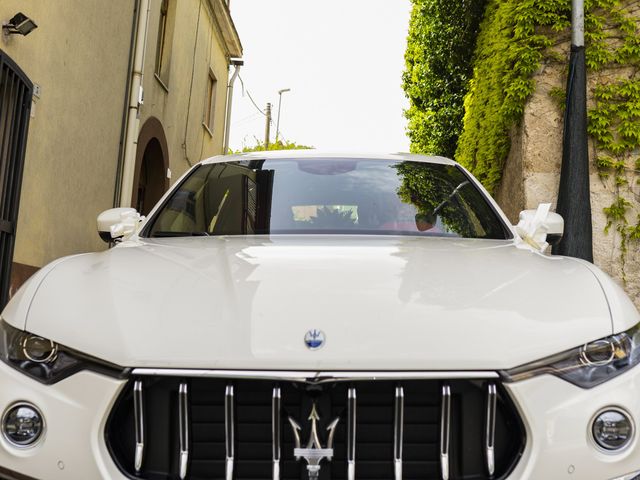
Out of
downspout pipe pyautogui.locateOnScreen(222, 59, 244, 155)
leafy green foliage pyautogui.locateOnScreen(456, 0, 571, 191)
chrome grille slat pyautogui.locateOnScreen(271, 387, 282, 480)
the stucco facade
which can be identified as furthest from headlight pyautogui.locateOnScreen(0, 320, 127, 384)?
downspout pipe pyautogui.locateOnScreen(222, 59, 244, 155)

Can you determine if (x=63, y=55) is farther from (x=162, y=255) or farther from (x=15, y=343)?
(x=15, y=343)

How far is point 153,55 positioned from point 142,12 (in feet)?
3.94

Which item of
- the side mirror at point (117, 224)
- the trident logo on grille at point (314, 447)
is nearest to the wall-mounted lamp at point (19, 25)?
the side mirror at point (117, 224)

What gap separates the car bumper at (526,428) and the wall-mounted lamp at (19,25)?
16.5 feet

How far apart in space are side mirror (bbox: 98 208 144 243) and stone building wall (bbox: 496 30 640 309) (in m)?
6.37

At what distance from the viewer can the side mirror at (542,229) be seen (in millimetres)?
3289

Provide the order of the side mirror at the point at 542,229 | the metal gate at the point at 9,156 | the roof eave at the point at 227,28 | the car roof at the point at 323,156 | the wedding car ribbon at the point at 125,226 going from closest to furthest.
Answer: the side mirror at the point at 542,229, the wedding car ribbon at the point at 125,226, the car roof at the point at 323,156, the metal gate at the point at 9,156, the roof eave at the point at 227,28

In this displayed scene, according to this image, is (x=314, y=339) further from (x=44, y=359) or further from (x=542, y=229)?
(x=542, y=229)

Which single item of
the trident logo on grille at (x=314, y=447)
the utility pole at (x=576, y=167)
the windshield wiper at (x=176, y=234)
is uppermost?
the utility pole at (x=576, y=167)

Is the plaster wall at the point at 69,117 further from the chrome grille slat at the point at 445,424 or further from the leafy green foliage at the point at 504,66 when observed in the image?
the chrome grille slat at the point at 445,424

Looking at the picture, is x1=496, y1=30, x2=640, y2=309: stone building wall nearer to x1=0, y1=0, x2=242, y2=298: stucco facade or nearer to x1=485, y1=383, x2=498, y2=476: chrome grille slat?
x1=0, y1=0, x2=242, y2=298: stucco facade

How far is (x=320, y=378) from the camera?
1.81 m

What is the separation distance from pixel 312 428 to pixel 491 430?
0.43 m

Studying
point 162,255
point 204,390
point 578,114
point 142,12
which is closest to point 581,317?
point 204,390
